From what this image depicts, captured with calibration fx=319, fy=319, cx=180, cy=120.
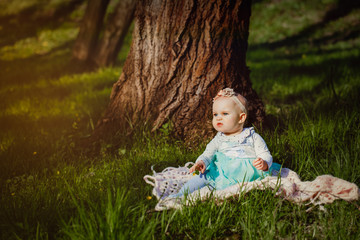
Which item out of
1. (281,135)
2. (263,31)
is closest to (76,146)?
(281,135)

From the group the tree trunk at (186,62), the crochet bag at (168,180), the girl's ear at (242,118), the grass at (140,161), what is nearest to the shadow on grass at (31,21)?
the grass at (140,161)

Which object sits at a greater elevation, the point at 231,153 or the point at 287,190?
the point at 231,153

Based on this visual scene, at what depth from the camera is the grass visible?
1.91 metres

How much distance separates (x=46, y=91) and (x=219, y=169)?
407 cm

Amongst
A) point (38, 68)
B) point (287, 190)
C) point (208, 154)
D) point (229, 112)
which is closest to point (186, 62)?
point (229, 112)

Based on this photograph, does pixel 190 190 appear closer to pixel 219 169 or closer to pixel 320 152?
pixel 219 169

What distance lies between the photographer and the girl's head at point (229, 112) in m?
2.38

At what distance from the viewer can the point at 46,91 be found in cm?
548

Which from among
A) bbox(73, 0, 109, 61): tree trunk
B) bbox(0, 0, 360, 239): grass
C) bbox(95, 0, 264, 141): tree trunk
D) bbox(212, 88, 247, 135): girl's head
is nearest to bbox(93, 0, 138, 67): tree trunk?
bbox(73, 0, 109, 61): tree trunk

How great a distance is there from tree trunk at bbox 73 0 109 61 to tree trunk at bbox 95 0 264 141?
4241mm

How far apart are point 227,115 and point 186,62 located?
81 centimetres

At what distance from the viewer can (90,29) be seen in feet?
23.2

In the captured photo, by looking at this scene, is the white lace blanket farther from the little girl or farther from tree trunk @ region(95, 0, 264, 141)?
tree trunk @ region(95, 0, 264, 141)

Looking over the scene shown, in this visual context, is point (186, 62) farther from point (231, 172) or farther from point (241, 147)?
point (231, 172)
